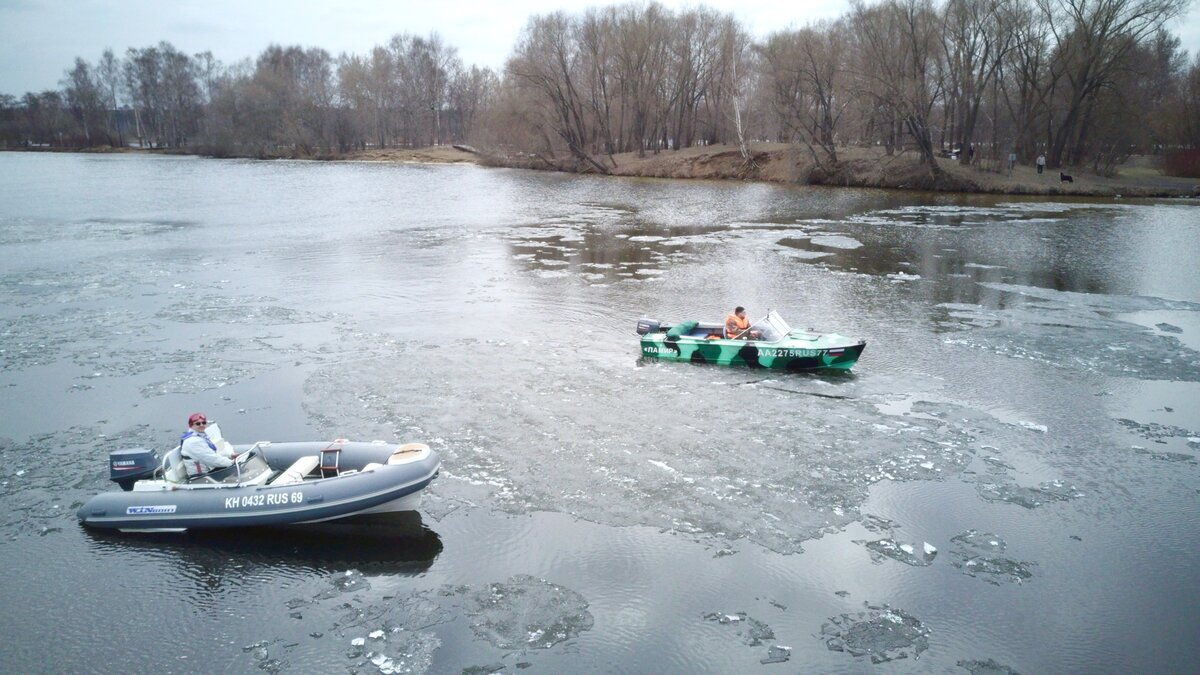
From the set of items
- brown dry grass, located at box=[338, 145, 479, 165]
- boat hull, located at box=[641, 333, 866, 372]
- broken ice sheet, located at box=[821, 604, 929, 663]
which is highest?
brown dry grass, located at box=[338, 145, 479, 165]

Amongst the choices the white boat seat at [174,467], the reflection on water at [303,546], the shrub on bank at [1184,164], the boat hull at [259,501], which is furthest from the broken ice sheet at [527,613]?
the shrub on bank at [1184,164]

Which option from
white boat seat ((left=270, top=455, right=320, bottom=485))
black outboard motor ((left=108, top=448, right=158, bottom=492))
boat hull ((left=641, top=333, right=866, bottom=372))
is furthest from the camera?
boat hull ((left=641, top=333, right=866, bottom=372))

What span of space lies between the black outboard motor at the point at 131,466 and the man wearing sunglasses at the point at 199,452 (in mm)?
548

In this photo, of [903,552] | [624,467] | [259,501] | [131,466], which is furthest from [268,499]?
[903,552]

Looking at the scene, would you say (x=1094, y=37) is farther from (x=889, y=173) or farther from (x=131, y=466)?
(x=131, y=466)

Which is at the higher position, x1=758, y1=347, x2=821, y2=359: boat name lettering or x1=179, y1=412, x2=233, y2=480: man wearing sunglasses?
x1=758, y1=347, x2=821, y2=359: boat name lettering

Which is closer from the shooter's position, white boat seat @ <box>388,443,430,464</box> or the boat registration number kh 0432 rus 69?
the boat registration number kh 0432 rus 69

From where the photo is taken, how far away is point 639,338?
19.6 meters

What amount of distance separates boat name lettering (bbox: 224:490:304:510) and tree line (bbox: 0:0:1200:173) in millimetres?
54650

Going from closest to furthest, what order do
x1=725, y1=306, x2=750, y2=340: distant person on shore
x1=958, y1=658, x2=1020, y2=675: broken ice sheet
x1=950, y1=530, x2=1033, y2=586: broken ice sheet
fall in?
1. x1=958, y1=658, x2=1020, y2=675: broken ice sheet
2. x1=950, y1=530, x2=1033, y2=586: broken ice sheet
3. x1=725, y1=306, x2=750, y2=340: distant person on shore

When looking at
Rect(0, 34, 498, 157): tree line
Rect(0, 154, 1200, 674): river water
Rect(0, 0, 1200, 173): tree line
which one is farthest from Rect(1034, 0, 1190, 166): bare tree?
Rect(0, 34, 498, 157): tree line

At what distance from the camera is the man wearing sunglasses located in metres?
10.9

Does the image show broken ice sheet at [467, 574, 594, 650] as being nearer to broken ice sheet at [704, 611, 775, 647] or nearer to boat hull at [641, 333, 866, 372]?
broken ice sheet at [704, 611, 775, 647]

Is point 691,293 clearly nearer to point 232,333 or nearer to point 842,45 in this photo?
point 232,333
